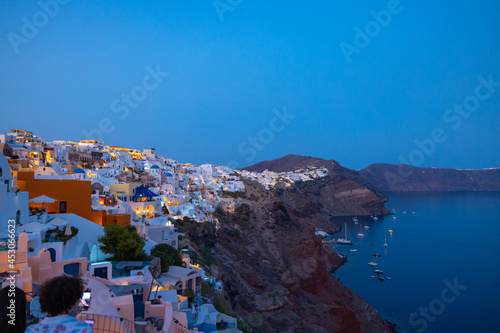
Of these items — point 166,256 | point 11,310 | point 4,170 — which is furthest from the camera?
point 166,256

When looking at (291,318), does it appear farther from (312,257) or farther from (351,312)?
(312,257)

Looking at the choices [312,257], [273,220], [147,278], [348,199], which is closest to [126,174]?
[273,220]

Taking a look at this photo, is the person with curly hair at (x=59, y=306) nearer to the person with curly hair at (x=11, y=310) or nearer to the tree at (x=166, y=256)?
the person with curly hair at (x=11, y=310)

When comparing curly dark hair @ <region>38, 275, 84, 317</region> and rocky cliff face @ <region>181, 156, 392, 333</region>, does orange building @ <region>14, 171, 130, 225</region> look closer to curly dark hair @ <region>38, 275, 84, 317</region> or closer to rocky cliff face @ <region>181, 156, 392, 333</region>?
rocky cliff face @ <region>181, 156, 392, 333</region>

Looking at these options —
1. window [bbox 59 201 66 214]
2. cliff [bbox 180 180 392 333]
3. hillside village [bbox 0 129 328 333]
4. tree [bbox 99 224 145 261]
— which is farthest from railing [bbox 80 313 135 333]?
cliff [bbox 180 180 392 333]

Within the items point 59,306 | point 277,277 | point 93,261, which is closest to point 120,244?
point 93,261

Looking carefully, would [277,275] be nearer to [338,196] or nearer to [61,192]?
[61,192]
